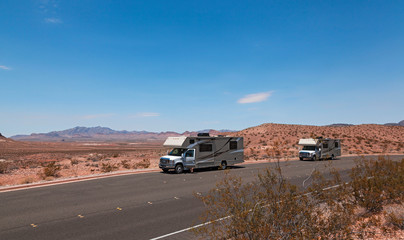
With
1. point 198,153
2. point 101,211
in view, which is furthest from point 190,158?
point 101,211

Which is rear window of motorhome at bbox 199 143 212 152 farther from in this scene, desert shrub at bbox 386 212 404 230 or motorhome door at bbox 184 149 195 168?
desert shrub at bbox 386 212 404 230

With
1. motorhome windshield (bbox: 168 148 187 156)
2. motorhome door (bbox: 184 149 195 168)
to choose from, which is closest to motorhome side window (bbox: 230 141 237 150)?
motorhome door (bbox: 184 149 195 168)

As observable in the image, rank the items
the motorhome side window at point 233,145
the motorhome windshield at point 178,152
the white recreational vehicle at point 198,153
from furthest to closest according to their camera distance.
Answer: the motorhome side window at point 233,145 → the motorhome windshield at point 178,152 → the white recreational vehicle at point 198,153

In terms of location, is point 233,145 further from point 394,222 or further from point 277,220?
point 277,220

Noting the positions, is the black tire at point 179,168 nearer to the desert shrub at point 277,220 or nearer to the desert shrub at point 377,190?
the desert shrub at point 377,190

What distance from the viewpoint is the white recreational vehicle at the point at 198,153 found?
22.5 metres

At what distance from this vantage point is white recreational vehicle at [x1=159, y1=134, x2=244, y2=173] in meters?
22.5

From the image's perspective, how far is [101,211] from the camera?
1082cm

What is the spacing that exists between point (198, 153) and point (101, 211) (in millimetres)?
13069

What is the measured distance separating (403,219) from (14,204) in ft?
50.1

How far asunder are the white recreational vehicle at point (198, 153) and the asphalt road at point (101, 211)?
211 inches

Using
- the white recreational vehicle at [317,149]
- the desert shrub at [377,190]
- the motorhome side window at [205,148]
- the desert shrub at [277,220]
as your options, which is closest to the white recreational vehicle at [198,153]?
the motorhome side window at [205,148]

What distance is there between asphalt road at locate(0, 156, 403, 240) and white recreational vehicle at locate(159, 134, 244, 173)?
5352 mm

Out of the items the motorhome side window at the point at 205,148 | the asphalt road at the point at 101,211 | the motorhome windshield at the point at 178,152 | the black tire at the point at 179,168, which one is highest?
the motorhome side window at the point at 205,148
